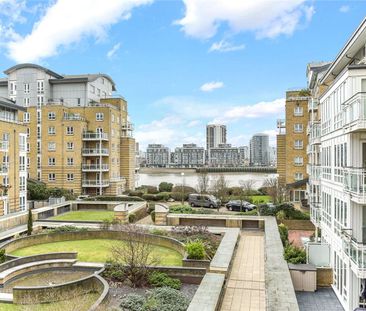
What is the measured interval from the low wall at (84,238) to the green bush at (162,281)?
3827 mm

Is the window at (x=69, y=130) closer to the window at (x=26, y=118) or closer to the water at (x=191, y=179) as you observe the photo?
the window at (x=26, y=118)

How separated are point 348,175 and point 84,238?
16.0m

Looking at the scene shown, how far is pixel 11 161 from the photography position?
106 feet

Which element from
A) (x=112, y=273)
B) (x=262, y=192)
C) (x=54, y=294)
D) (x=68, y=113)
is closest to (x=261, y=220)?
(x=112, y=273)

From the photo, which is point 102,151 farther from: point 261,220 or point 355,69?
point 355,69

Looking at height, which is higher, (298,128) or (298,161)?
(298,128)

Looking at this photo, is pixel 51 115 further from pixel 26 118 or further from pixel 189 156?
pixel 189 156

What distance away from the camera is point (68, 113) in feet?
161

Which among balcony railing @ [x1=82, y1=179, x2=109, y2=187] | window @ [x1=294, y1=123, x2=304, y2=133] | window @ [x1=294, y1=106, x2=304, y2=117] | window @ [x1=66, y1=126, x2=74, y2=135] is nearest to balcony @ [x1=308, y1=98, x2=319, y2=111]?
window @ [x1=294, y1=106, x2=304, y2=117]

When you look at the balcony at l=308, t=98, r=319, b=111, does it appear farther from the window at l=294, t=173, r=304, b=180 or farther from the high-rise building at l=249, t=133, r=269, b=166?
the high-rise building at l=249, t=133, r=269, b=166

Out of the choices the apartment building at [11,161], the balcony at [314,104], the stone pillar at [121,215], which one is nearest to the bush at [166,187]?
the apartment building at [11,161]

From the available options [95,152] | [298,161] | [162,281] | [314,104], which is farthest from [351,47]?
[95,152]

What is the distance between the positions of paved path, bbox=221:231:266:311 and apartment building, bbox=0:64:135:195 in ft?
103

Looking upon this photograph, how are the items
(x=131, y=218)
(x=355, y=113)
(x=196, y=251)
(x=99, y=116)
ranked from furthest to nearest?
1. (x=99, y=116)
2. (x=131, y=218)
3. (x=196, y=251)
4. (x=355, y=113)
